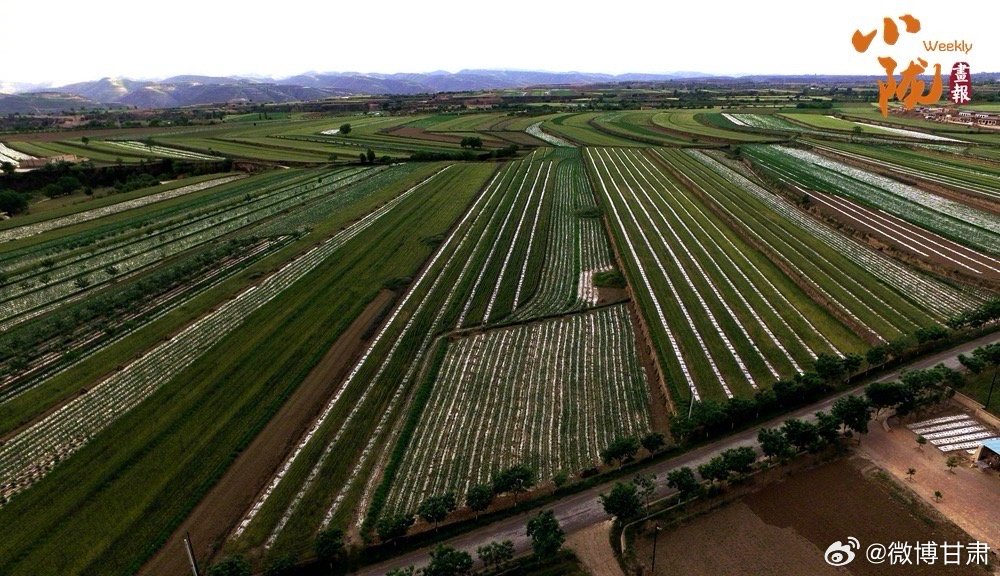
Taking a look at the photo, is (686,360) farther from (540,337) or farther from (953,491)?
(953,491)

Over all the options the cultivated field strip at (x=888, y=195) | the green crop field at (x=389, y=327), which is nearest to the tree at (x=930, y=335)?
the green crop field at (x=389, y=327)

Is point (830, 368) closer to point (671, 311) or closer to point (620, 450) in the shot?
point (671, 311)

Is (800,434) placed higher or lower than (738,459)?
higher

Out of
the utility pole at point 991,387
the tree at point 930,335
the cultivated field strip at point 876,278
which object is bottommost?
the utility pole at point 991,387

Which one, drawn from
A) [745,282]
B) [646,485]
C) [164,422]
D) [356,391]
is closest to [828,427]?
[646,485]

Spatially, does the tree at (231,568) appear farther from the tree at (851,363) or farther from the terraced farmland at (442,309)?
the tree at (851,363)

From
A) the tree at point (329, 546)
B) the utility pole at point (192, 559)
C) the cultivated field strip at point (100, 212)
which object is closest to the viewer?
the utility pole at point (192, 559)
